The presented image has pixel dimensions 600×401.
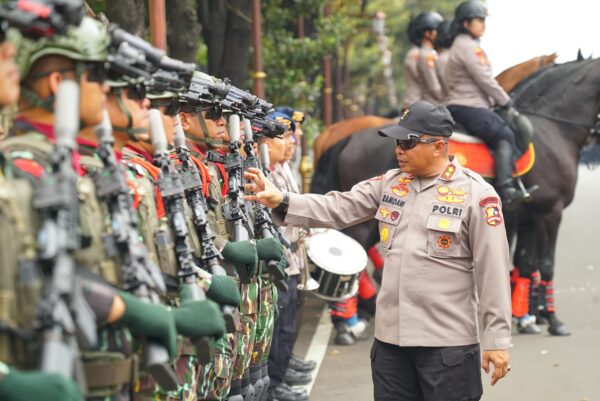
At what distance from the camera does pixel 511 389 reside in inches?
283

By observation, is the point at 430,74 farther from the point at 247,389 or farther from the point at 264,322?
the point at 247,389

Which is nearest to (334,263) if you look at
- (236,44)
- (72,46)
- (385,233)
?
(385,233)

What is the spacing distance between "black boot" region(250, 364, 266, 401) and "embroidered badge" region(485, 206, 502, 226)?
1.78 metres

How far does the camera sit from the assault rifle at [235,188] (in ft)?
15.2

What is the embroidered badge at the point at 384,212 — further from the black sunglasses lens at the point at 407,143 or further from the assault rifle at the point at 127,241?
the assault rifle at the point at 127,241

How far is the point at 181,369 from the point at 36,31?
1533mm

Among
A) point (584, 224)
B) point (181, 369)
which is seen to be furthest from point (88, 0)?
point (584, 224)

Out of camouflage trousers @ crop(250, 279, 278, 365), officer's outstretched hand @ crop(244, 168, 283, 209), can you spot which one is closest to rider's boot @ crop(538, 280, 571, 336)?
camouflage trousers @ crop(250, 279, 278, 365)

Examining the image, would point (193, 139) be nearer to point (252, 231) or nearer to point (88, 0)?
point (252, 231)

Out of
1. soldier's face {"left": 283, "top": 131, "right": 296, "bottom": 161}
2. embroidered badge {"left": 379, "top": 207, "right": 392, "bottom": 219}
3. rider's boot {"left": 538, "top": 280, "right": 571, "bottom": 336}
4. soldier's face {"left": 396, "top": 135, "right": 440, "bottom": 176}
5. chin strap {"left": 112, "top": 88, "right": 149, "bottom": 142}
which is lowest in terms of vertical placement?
rider's boot {"left": 538, "top": 280, "right": 571, "bottom": 336}

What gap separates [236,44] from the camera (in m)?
11.0

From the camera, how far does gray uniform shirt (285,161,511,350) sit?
4355 millimetres

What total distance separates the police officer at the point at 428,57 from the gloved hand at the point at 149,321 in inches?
327

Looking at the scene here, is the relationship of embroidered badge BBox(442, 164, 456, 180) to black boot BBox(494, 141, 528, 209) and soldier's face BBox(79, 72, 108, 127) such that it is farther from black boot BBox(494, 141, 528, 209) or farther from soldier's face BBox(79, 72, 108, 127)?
black boot BBox(494, 141, 528, 209)
